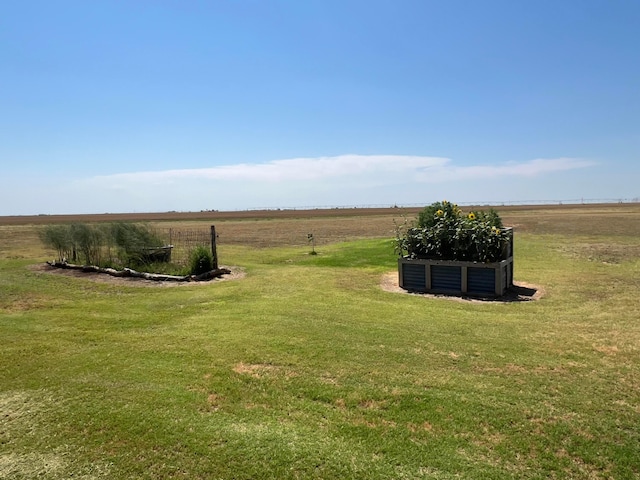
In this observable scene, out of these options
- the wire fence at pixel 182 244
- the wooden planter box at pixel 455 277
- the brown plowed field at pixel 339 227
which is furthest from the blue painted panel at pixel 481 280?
the brown plowed field at pixel 339 227

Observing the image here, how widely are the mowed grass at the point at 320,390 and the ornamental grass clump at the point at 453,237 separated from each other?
1994 mm

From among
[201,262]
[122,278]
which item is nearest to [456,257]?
[201,262]

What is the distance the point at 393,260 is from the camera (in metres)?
15.0

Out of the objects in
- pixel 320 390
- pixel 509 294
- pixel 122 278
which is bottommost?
pixel 509 294

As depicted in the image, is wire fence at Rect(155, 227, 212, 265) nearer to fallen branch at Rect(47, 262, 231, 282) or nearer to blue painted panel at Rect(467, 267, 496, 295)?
fallen branch at Rect(47, 262, 231, 282)

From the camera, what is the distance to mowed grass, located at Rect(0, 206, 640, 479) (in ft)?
10.4

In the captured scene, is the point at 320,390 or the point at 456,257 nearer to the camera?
the point at 320,390

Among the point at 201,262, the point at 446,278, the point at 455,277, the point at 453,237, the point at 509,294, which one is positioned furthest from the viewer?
the point at 201,262

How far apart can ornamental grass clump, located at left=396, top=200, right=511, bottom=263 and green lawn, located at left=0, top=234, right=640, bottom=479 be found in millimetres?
1808

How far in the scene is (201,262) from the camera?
39.8 ft

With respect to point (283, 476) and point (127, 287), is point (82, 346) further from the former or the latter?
point (127, 287)

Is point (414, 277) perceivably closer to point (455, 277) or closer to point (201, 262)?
point (455, 277)

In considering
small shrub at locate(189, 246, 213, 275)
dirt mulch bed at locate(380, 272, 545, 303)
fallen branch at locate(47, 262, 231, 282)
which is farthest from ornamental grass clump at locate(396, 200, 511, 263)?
small shrub at locate(189, 246, 213, 275)

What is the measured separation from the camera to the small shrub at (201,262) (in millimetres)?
12077
